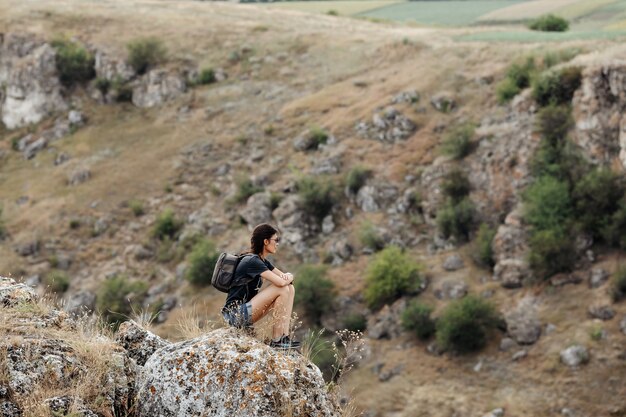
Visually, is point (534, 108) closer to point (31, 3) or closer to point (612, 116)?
point (612, 116)

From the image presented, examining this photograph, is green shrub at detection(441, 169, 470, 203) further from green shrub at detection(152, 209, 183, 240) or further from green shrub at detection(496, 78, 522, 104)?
green shrub at detection(152, 209, 183, 240)

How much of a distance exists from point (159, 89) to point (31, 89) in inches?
347

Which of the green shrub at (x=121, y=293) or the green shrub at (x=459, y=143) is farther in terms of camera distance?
the green shrub at (x=459, y=143)

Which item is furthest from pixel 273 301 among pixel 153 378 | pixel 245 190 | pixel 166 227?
pixel 166 227

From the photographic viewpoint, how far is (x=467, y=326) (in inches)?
1181

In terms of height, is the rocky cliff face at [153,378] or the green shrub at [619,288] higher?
the rocky cliff face at [153,378]

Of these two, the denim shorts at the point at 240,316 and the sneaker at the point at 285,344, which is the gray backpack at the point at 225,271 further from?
the sneaker at the point at 285,344

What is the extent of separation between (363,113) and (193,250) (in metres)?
11.2

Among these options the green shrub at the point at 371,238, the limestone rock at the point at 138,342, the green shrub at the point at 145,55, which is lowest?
the green shrub at the point at 371,238

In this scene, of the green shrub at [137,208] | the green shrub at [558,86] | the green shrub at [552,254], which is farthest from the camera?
the green shrub at [137,208]

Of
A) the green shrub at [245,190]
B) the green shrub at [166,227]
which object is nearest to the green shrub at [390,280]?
the green shrub at [245,190]

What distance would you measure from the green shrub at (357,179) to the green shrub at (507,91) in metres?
6.91

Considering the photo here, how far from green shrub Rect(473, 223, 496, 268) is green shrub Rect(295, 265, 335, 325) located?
595 centimetres

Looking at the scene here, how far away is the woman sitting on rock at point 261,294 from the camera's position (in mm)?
8938
